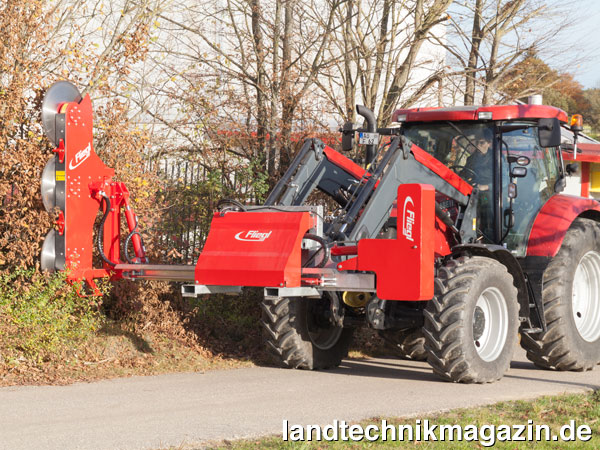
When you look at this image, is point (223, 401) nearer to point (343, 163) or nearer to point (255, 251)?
point (255, 251)

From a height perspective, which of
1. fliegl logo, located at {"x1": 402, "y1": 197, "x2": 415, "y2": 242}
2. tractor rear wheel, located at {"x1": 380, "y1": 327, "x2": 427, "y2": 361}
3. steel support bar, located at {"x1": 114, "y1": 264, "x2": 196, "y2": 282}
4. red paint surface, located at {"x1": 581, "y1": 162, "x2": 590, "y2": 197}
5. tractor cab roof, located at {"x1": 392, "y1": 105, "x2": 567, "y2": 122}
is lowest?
tractor rear wheel, located at {"x1": 380, "y1": 327, "x2": 427, "y2": 361}

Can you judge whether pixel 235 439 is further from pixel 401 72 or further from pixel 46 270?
pixel 401 72

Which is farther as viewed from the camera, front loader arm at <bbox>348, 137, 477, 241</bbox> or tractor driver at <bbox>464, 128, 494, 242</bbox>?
tractor driver at <bbox>464, 128, 494, 242</bbox>

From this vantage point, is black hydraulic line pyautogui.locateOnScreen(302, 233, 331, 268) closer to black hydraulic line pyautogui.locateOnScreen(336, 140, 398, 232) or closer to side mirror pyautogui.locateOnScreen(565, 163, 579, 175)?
black hydraulic line pyautogui.locateOnScreen(336, 140, 398, 232)

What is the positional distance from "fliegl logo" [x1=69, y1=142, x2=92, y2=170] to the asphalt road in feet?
7.60

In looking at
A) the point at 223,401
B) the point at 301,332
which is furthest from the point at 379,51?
the point at 223,401

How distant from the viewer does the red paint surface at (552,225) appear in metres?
10.6

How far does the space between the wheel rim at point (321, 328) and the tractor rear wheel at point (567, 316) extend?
86.9 inches

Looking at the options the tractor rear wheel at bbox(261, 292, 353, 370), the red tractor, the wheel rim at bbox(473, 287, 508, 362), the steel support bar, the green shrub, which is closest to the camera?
the red tractor

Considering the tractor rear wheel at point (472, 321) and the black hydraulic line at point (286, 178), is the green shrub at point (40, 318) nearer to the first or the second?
the black hydraulic line at point (286, 178)

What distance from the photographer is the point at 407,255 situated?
8727mm

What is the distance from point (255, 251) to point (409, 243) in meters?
1.49

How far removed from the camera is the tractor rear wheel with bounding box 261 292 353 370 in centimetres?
994

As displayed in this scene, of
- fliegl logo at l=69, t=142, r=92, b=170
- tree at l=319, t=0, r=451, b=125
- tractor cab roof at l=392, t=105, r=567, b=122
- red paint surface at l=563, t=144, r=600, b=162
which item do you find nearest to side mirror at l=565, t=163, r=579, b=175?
tractor cab roof at l=392, t=105, r=567, b=122
